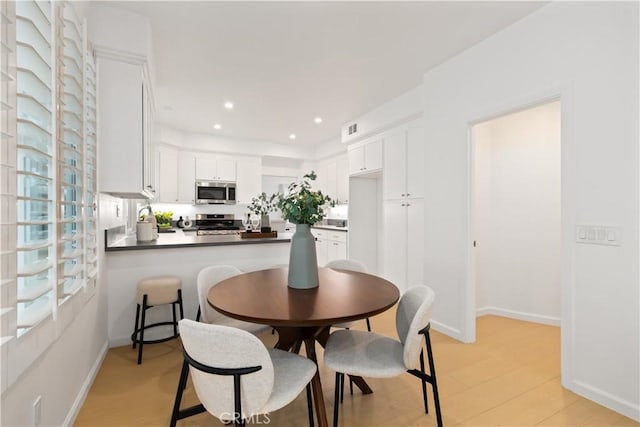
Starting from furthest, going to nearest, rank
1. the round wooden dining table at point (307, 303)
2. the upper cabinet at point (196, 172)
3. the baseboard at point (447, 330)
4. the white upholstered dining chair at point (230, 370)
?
the upper cabinet at point (196, 172) < the baseboard at point (447, 330) < the round wooden dining table at point (307, 303) < the white upholstered dining chair at point (230, 370)

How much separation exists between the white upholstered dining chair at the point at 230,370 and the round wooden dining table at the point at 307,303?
0.19 meters

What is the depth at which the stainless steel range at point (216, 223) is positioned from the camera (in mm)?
5820

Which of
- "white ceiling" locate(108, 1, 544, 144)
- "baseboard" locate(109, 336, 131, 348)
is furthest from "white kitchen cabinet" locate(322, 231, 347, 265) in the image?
"baseboard" locate(109, 336, 131, 348)

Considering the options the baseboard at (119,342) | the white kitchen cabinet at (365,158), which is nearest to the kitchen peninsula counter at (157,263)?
the baseboard at (119,342)

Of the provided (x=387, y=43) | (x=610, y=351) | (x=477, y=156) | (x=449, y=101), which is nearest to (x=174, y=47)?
(x=387, y=43)

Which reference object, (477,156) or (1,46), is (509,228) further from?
(1,46)

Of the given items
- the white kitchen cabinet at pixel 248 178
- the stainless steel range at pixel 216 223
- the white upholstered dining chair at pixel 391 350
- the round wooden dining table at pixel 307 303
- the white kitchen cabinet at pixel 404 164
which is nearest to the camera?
the round wooden dining table at pixel 307 303

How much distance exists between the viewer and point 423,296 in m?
1.65

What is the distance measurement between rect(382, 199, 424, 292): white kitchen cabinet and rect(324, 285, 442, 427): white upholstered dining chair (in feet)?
6.11

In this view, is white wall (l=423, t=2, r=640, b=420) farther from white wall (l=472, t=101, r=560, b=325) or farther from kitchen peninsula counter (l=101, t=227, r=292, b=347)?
kitchen peninsula counter (l=101, t=227, r=292, b=347)

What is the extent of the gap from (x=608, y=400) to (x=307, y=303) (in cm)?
196

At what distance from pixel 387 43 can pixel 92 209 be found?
2605 millimetres

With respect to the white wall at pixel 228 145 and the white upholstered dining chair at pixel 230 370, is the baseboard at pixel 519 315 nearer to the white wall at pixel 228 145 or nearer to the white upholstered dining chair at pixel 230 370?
the white upholstered dining chair at pixel 230 370

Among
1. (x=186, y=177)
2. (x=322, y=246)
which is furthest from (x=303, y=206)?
(x=186, y=177)
